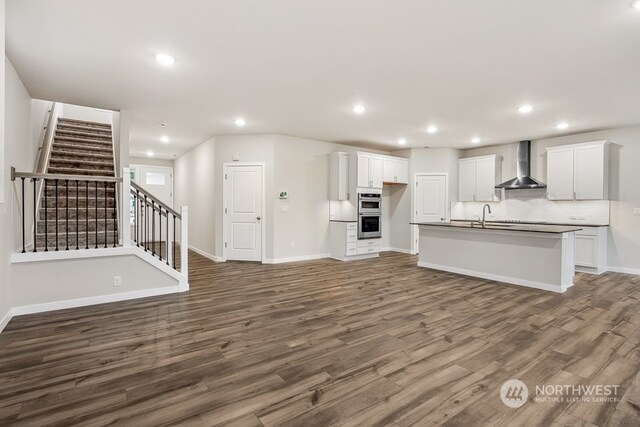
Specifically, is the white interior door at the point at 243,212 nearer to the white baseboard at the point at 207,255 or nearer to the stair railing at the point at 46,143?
the white baseboard at the point at 207,255

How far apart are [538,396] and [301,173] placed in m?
5.80

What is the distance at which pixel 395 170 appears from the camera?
8.04 m

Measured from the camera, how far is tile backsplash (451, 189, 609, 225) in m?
6.21

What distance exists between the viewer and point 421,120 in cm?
562

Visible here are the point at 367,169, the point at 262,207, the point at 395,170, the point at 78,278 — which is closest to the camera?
the point at 78,278

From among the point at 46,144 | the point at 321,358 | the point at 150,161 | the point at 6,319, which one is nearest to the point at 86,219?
the point at 6,319

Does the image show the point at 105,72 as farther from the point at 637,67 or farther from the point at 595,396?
the point at 637,67

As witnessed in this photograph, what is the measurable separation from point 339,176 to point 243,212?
7.65 feet

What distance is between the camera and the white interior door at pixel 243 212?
6.84 meters

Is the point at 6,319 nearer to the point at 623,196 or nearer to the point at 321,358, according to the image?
the point at 321,358

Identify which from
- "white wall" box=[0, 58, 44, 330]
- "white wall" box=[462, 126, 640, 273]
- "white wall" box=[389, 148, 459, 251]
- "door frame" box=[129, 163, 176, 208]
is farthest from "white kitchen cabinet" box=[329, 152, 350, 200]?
"door frame" box=[129, 163, 176, 208]

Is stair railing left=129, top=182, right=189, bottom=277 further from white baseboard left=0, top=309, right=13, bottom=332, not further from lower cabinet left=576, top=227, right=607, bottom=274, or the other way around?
lower cabinet left=576, top=227, right=607, bottom=274

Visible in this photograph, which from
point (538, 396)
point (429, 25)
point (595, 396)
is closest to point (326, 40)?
point (429, 25)

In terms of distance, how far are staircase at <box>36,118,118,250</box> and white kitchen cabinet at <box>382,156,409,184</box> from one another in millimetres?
5737
